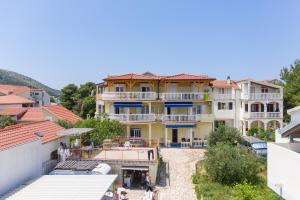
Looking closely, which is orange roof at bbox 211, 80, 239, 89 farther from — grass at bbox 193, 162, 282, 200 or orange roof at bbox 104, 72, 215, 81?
grass at bbox 193, 162, 282, 200

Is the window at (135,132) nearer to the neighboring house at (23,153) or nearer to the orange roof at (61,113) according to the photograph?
the orange roof at (61,113)

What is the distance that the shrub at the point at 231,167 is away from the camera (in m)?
25.2

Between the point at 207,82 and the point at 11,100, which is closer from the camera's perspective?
the point at 207,82

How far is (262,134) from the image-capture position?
40.4m

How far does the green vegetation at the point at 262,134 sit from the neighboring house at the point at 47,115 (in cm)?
2602

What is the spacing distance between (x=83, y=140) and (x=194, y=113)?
50.6 ft

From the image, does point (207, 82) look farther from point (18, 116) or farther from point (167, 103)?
point (18, 116)

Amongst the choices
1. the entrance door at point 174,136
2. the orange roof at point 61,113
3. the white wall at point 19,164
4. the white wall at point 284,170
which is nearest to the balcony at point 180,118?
the entrance door at point 174,136

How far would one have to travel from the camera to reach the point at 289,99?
52.8 meters

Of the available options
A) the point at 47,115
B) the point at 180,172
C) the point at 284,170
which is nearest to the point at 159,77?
the point at 180,172

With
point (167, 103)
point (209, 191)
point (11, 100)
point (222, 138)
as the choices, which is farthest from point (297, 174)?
point (11, 100)

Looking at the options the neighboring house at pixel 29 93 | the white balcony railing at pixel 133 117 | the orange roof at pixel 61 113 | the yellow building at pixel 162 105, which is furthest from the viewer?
the neighboring house at pixel 29 93

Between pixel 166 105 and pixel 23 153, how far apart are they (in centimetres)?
2353

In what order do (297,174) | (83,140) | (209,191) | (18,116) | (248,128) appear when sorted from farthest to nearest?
1. (18,116)
2. (248,128)
3. (83,140)
4. (209,191)
5. (297,174)
